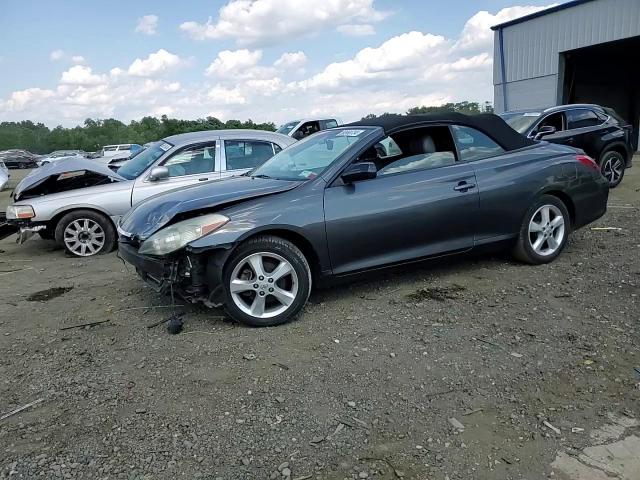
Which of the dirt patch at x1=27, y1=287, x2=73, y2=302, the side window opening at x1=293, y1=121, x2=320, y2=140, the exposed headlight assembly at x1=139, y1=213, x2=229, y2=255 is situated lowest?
the dirt patch at x1=27, y1=287, x2=73, y2=302

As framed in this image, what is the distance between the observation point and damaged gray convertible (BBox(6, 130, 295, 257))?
22.8 feet

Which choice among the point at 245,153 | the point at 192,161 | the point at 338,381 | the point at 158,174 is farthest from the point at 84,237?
the point at 338,381

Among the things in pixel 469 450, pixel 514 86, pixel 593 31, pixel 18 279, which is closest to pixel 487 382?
pixel 469 450

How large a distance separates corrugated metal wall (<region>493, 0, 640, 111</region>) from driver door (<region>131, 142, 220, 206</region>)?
19.5 meters

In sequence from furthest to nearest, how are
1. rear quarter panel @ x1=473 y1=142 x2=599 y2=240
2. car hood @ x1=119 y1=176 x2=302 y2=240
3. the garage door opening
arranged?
the garage door opening < rear quarter panel @ x1=473 y1=142 x2=599 y2=240 < car hood @ x1=119 y1=176 x2=302 y2=240

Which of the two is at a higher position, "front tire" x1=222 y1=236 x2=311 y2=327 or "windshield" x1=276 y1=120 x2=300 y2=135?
"windshield" x1=276 y1=120 x2=300 y2=135

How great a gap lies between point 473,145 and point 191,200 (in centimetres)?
266

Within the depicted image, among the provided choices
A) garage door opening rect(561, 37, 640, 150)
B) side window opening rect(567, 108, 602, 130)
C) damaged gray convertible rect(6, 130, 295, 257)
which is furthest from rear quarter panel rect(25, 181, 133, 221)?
garage door opening rect(561, 37, 640, 150)

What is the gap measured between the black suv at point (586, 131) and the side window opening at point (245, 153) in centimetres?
523

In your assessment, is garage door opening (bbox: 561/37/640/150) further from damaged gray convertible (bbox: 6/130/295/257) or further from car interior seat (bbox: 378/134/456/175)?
car interior seat (bbox: 378/134/456/175)

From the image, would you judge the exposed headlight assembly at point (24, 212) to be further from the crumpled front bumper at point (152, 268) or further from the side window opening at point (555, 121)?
the side window opening at point (555, 121)

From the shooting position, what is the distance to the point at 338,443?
2.65 metres

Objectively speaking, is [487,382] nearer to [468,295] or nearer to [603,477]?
[603,477]

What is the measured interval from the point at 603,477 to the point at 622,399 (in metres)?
0.75
